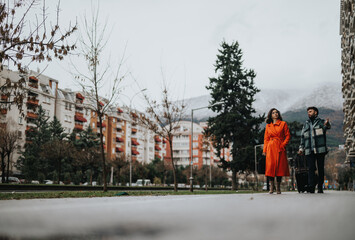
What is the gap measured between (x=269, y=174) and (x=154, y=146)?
118387mm

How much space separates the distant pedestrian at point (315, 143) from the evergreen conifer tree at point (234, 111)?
31744mm

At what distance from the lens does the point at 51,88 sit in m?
83.8

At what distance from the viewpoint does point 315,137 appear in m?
9.70

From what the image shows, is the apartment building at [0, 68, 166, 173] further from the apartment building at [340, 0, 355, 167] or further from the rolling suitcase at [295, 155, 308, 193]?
the rolling suitcase at [295, 155, 308, 193]

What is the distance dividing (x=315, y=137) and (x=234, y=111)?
34.1m

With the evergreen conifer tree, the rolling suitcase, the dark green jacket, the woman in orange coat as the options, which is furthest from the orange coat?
the evergreen conifer tree

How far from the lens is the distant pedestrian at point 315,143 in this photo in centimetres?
962

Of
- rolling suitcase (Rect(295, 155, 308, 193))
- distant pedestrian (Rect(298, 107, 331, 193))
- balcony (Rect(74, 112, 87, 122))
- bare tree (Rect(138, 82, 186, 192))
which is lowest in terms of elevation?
rolling suitcase (Rect(295, 155, 308, 193))

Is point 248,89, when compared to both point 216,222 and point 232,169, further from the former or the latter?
point 216,222

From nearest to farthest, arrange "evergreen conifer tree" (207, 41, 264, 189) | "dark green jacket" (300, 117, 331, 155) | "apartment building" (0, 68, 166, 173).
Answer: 1. "dark green jacket" (300, 117, 331, 155)
2. "evergreen conifer tree" (207, 41, 264, 189)
3. "apartment building" (0, 68, 166, 173)

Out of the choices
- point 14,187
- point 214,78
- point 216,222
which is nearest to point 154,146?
point 214,78

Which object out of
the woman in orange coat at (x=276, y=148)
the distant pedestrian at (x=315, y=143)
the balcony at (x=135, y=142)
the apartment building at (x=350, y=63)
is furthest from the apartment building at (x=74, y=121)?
the distant pedestrian at (x=315, y=143)

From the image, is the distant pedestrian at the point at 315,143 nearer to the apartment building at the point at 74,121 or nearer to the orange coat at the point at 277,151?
the orange coat at the point at 277,151

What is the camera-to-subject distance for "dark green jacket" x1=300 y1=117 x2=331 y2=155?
9.58m
